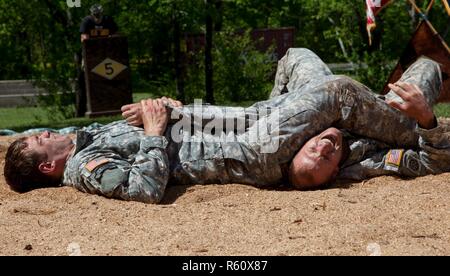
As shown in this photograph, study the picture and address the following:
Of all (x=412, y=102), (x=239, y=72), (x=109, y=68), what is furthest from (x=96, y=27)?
(x=412, y=102)

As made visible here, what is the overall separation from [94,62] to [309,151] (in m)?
9.46

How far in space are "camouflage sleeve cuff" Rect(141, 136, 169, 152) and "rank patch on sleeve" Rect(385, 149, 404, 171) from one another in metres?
1.42

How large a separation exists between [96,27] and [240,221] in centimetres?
1032

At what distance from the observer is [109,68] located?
13391 mm

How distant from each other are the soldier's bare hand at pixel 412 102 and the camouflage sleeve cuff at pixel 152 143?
1.39 metres

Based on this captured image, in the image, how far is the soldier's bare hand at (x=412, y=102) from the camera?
4219 mm

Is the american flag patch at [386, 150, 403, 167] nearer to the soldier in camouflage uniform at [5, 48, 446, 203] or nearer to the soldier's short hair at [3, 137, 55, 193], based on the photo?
the soldier in camouflage uniform at [5, 48, 446, 203]

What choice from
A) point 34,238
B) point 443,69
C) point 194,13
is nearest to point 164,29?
point 194,13

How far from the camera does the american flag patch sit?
4.60 meters

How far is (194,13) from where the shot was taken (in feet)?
47.0

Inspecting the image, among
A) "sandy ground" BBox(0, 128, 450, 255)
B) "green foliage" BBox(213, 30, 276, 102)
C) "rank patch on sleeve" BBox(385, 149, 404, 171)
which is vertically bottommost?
"green foliage" BBox(213, 30, 276, 102)

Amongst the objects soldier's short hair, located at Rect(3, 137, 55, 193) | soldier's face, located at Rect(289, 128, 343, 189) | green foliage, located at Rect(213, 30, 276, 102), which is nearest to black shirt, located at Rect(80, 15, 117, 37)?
green foliage, located at Rect(213, 30, 276, 102)
